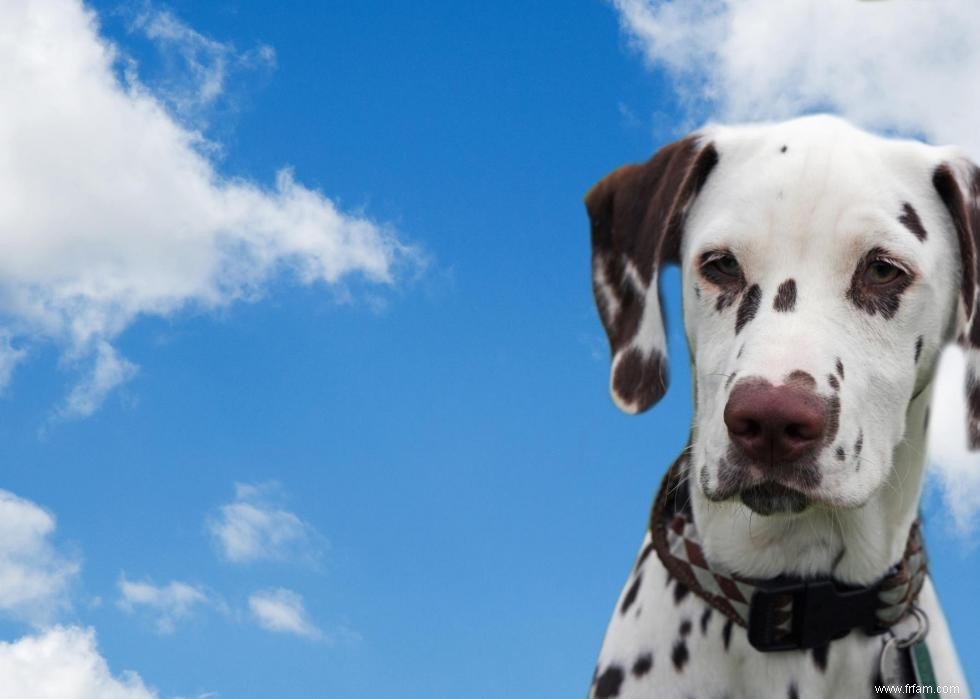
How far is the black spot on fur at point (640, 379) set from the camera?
5.48 metres

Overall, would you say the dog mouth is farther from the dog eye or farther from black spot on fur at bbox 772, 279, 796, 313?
the dog eye

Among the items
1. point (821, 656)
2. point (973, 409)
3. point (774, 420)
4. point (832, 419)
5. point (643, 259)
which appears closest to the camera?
point (774, 420)

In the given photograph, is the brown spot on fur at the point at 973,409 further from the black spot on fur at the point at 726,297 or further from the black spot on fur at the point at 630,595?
the black spot on fur at the point at 630,595

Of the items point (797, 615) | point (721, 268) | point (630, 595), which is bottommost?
point (797, 615)

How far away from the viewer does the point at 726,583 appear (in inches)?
199

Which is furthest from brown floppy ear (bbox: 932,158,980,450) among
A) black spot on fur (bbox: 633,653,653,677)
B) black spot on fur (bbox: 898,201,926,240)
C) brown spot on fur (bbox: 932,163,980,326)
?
black spot on fur (bbox: 633,653,653,677)

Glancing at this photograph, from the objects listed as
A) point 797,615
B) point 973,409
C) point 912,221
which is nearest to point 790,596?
point 797,615

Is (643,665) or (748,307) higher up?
(748,307)

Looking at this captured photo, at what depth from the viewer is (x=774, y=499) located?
4.55m

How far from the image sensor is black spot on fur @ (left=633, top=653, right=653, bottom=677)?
5184 millimetres

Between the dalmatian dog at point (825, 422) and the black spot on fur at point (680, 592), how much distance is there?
0.01 m

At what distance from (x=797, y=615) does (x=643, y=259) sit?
1.79 meters

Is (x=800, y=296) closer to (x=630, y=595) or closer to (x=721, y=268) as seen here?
(x=721, y=268)

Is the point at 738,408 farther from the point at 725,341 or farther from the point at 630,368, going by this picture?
the point at 630,368
